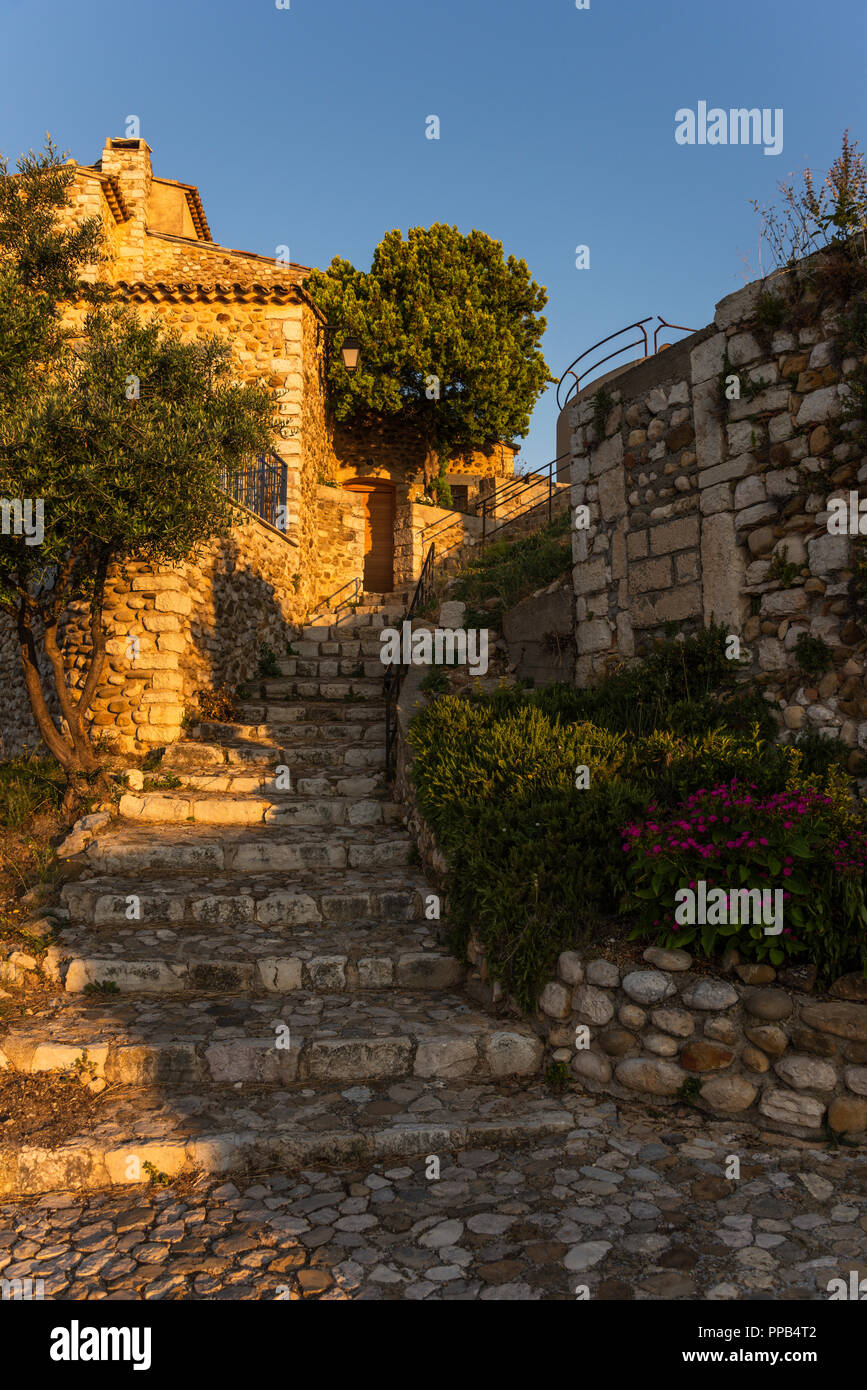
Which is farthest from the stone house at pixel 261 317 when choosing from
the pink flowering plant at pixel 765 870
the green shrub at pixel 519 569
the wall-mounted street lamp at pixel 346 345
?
the pink flowering plant at pixel 765 870

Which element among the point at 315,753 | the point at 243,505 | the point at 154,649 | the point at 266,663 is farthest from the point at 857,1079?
the point at 266,663

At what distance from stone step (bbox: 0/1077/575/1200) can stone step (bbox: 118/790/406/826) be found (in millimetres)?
3600

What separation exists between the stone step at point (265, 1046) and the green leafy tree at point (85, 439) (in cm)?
380

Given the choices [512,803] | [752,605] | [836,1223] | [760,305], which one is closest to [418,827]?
[512,803]

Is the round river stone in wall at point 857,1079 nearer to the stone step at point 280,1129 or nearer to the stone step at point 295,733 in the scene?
the stone step at point 280,1129

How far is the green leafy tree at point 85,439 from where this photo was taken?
23.2ft

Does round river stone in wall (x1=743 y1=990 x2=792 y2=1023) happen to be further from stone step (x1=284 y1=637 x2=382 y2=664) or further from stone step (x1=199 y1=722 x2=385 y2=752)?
stone step (x1=284 y1=637 x2=382 y2=664)

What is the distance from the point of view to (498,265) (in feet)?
68.1

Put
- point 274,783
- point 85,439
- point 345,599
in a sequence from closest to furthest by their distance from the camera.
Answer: point 85,439, point 274,783, point 345,599

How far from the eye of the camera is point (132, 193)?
16594 millimetres

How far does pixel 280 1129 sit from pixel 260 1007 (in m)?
1.13

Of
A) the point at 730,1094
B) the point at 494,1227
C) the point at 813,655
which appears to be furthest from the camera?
the point at 813,655

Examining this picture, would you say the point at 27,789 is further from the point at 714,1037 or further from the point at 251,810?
the point at 714,1037
